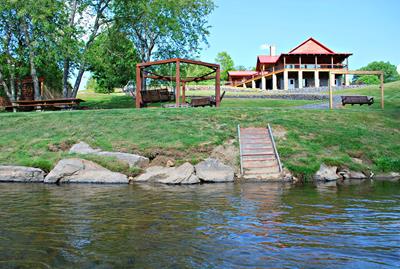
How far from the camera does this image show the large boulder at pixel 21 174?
12.6m

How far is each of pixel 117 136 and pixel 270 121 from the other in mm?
6720

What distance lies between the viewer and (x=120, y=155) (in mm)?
13523

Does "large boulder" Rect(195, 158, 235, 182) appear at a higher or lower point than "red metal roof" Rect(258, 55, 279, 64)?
lower

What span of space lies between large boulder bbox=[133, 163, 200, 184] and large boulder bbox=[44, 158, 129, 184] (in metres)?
0.74

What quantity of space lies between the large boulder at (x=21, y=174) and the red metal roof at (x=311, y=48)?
52.3 metres

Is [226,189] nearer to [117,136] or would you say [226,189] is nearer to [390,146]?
[117,136]

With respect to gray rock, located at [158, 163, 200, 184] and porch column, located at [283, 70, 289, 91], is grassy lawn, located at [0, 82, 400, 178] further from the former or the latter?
porch column, located at [283, 70, 289, 91]

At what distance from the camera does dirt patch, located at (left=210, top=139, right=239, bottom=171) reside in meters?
13.5

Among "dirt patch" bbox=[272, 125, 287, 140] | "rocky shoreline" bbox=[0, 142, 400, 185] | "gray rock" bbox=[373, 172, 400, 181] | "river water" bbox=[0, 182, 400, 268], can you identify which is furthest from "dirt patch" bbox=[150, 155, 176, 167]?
"gray rock" bbox=[373, 172, 400, 181]

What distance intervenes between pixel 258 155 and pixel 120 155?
16.6 feet

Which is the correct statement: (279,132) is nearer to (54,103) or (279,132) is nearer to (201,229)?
(201,229)

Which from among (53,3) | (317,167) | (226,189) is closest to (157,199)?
(226,189)

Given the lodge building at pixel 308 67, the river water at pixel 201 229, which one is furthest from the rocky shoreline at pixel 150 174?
the lodge building at pixel 308 67

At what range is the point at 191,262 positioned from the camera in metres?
4.61
